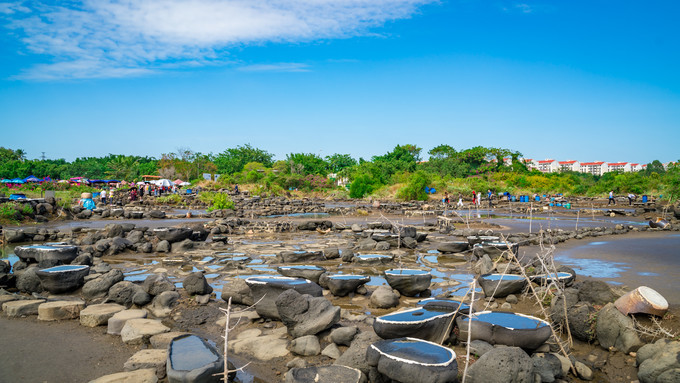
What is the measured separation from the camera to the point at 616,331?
524 cm

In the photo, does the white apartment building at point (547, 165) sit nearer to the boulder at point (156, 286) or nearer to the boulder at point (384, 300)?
the boulder at point (384, 300)

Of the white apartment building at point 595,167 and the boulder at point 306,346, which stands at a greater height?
the white apartment building at point 595,167

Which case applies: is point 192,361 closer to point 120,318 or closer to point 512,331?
point 120,318

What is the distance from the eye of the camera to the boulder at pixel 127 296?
290 inches

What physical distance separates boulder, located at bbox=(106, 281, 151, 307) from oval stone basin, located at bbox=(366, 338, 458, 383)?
195 inches

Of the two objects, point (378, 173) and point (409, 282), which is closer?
point (409, 282)

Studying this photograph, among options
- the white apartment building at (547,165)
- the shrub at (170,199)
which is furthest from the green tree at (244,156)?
the white apartment building at (547,165)

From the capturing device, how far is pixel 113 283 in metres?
8.02

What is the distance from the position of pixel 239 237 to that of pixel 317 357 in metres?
12.4

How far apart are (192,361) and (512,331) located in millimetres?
3606

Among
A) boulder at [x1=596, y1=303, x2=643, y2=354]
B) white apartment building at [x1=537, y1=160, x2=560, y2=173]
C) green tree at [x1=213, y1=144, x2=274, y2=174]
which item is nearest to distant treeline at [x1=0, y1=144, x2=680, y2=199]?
green tree at [x1=213, y1=144, x2=274, y2=174]

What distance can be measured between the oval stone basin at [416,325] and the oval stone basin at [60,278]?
6704mm

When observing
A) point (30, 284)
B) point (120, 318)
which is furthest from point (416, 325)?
point (30, 284)

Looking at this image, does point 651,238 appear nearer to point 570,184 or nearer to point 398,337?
point 398,337
